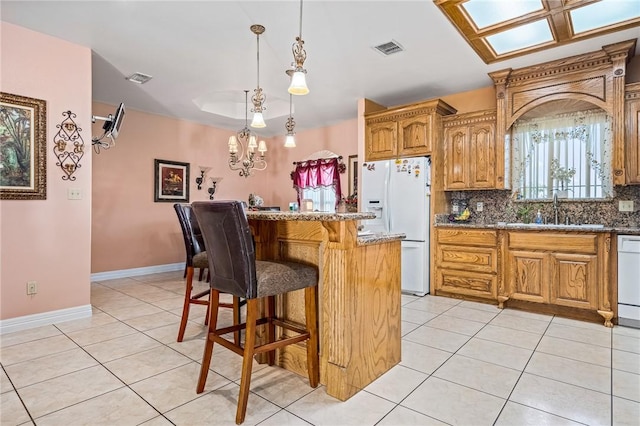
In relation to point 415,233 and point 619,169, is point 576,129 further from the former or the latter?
point 415,233

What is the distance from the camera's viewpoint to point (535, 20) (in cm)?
273

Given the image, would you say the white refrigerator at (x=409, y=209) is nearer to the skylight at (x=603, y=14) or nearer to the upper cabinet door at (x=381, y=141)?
the upper cabinet door at (x=381, y=141)

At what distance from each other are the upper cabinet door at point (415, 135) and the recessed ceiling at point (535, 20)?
3.53 ft

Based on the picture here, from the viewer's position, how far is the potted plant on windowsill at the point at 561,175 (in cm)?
369

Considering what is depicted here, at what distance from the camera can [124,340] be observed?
2.62m

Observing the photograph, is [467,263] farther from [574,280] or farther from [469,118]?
[469,118]

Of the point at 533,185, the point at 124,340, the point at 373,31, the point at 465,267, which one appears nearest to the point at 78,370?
the point at 124,340

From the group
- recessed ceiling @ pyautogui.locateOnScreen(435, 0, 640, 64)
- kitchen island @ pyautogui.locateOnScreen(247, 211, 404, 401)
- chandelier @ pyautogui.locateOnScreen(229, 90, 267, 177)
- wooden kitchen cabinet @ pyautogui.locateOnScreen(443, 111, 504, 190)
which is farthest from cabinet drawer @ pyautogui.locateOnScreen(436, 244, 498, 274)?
chandelier @ pyautogui.locateOnScreen(229, 90, 267, 177)

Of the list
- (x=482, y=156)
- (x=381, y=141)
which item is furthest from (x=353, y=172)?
(x=482, y=156)

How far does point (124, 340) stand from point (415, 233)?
3.16 meters

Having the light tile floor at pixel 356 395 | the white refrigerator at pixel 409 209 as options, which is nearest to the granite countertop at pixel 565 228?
the white refrigerator at pixel 409 209

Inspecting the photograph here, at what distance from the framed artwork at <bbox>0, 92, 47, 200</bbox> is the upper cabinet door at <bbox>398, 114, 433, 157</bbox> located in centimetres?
377

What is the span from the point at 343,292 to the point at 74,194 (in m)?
2.88

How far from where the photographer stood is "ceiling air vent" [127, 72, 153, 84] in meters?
3.86
